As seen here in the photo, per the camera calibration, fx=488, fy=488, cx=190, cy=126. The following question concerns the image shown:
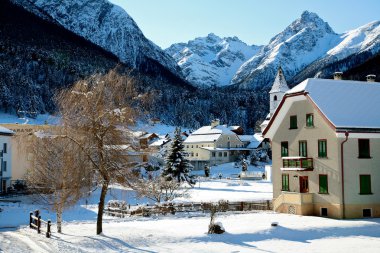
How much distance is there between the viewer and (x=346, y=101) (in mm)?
35562

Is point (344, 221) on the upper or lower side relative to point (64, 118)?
lower

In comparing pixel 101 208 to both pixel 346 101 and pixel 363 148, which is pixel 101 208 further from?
pixel 346 101

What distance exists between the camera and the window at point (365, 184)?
3319 centimetres

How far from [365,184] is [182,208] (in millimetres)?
14061

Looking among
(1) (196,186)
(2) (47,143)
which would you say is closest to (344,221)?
(2) (47,143)

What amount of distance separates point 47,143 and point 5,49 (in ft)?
504

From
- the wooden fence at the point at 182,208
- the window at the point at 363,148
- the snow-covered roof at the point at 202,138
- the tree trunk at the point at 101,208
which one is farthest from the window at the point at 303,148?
the snow-covered roof at the point at 202,138

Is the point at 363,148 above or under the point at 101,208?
above

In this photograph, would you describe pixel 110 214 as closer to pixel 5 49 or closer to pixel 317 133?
pixel 317 133

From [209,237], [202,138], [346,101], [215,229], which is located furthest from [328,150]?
[202,138]

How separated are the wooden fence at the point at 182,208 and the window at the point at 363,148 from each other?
30.3ft

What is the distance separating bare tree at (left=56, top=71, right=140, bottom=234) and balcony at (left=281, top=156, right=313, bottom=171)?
14400 mm

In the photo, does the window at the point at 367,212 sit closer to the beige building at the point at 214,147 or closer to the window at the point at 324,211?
the window at the point at 324,211

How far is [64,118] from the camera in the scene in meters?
25.2
